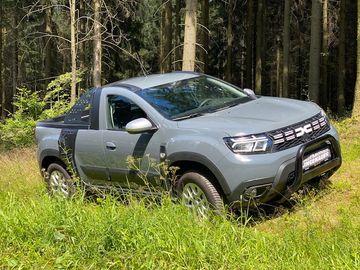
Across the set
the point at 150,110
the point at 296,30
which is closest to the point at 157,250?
the point at 150,110

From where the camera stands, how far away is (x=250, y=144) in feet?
17.1

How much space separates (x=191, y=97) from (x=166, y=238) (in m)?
2.59

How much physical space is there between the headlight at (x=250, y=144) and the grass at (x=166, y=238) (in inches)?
30.4

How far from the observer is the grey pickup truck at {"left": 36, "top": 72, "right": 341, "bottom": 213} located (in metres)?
A: 5.24

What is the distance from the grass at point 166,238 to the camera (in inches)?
160

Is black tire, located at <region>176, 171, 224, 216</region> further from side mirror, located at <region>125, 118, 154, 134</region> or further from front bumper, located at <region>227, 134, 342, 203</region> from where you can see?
side mirror, located at <region>125, 118, 154, 134</region>

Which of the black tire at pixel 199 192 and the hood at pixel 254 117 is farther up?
the hood at pixel 254 117

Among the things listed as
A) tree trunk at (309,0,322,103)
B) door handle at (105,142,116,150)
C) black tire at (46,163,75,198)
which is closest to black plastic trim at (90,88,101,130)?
door handle at (105,142,116,150)

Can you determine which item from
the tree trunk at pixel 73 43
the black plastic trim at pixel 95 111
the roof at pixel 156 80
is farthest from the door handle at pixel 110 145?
the tree trunk at pixel 73 43

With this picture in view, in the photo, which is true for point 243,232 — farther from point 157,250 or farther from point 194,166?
point 194,166

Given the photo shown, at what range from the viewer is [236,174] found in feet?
17.0

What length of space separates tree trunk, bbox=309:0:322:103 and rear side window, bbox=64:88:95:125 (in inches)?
461

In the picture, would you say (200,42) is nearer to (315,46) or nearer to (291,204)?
(315,46)

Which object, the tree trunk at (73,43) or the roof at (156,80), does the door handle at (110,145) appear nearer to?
the roof at (156,80)
